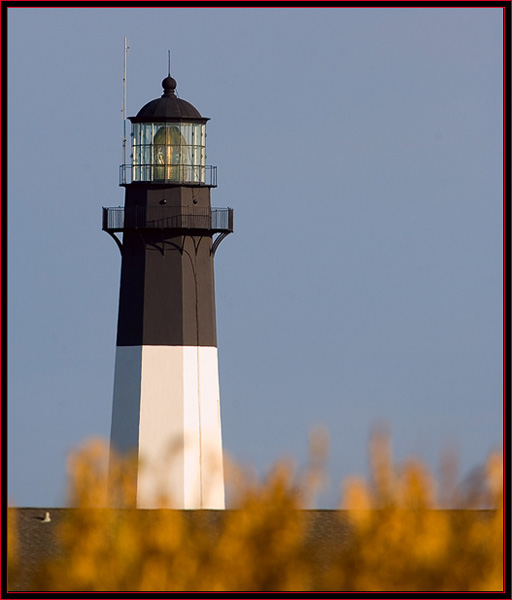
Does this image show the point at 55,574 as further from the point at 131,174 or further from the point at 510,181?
the point at 131,174

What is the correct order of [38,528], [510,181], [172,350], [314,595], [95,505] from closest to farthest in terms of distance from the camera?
[314,595] < [95,505] < [510,181] < [38,528] < [172,350]

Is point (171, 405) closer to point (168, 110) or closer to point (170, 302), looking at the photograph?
point (170, 302)

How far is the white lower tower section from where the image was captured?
42344mm

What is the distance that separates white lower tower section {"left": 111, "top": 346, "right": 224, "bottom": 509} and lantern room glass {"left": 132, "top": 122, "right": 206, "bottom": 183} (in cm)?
445

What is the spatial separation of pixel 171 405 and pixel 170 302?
240 centimetres

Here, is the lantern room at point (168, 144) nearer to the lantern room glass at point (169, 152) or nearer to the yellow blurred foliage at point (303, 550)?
the lantern room glass at point (169, 152)

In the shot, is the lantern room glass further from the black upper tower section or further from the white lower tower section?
the white lower tower section

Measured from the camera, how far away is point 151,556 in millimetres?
19922

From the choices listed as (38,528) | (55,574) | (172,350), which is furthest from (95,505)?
(172,350)

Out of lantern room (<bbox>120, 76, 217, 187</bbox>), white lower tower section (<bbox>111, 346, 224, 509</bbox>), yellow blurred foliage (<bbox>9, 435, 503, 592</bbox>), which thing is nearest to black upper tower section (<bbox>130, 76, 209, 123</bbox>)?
lantern room (<bbox>120, 76, 217, 187</bbox>)

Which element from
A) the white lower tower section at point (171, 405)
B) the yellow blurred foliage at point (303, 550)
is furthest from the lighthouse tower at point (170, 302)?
the yellow blurred foliage at point (303, 550)

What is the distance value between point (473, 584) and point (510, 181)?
18.9ft

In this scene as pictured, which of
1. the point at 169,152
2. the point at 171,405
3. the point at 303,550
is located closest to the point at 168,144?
the point at 169,152

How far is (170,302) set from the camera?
1709 inches
